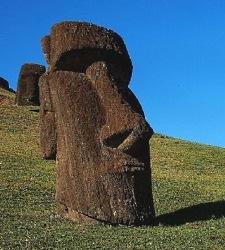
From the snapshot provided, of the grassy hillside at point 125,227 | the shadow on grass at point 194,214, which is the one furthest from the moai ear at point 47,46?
the shadow on grass at point 194,214

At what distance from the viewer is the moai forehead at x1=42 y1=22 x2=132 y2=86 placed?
15.3 m

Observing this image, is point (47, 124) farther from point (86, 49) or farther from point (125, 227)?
point (125, 227)

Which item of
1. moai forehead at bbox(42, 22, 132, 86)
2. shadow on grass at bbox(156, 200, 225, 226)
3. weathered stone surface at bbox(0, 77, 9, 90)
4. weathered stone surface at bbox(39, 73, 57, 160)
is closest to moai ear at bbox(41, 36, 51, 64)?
moai forehead at bbox(42, 22, 132, 86)

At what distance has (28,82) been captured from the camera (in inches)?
1654

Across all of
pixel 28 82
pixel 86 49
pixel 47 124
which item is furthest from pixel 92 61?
pixel 28 82

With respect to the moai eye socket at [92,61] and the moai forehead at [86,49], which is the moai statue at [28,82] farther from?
the moai eye socket at [92,61]

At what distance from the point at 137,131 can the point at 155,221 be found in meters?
2.24

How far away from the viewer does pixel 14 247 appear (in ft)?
38.4

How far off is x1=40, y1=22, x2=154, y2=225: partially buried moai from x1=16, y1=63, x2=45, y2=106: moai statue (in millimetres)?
26402

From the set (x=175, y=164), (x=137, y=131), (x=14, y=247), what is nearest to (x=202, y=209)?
(x=137, y=131)

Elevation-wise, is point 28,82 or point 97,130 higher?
point 28,82

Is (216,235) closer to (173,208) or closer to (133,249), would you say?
(133,249)

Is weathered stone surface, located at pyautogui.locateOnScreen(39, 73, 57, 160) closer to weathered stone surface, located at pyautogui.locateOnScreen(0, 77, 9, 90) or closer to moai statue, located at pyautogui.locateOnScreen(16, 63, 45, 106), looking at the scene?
moai statue, located at pyautogui.locateOnScreen(16, 63, 45, 106)

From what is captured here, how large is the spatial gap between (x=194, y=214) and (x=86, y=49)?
4.92m
